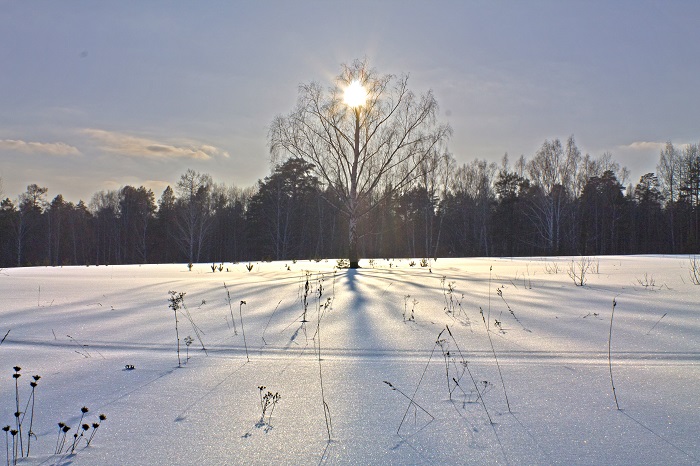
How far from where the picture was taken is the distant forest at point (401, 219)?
40000 mm

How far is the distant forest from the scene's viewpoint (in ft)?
131

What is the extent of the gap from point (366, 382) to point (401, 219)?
144 feet

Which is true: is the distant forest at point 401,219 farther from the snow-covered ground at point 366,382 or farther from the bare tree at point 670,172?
the snow-covered ground at point 366,382

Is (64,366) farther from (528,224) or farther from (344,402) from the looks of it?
(528,224)

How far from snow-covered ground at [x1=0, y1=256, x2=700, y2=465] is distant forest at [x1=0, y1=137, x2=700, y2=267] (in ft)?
108

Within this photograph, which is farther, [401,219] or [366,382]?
[401,219]

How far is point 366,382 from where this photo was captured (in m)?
2.76

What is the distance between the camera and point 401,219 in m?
46.4

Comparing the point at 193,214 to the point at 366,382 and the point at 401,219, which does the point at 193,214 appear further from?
the point at 366,382

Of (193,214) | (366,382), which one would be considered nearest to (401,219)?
(193,214)

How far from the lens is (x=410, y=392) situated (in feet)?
8.49

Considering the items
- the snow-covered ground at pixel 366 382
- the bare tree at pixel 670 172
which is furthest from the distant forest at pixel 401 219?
the snow-covered ground at pixel 366 382

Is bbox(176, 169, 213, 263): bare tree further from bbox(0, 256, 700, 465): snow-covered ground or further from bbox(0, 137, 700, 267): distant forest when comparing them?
bbox(0, 256, 700, 465): snow-covered ground

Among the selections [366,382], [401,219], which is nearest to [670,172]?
[401,219]
